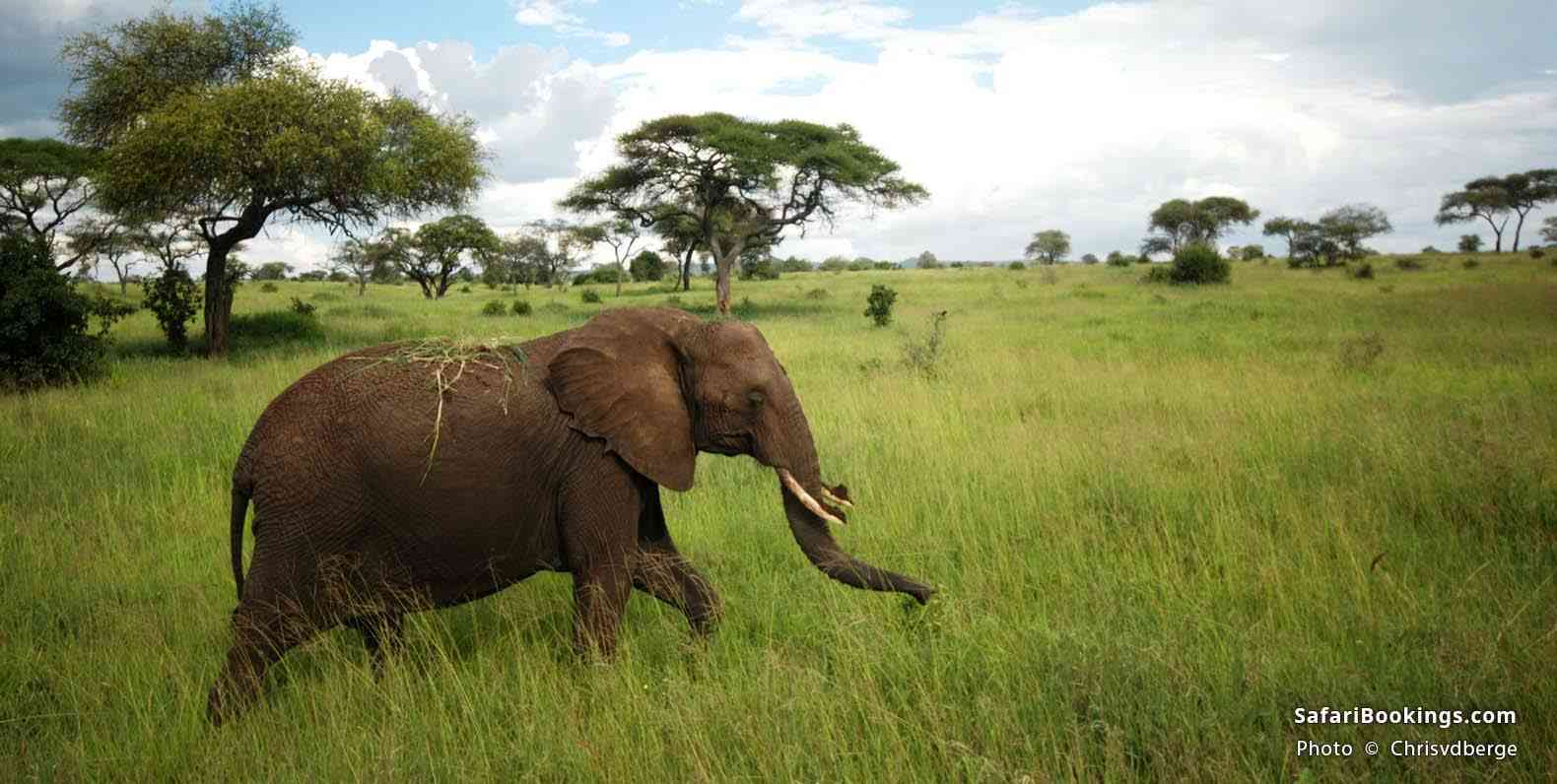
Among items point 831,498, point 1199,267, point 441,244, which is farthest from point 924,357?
point 441,244

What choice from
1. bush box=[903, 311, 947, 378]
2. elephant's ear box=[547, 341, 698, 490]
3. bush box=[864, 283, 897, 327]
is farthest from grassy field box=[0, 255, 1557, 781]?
bush box=[864, 283, 897, 327]

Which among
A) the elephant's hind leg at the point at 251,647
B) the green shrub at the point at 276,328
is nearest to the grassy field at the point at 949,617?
the elephant's hind leg at the point at 251,647

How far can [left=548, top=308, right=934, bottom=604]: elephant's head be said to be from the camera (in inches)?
143

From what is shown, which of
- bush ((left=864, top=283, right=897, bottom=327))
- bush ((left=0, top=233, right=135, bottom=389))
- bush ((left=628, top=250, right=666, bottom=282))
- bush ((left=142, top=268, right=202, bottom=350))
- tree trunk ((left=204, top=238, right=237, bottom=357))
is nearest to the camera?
bush ((left=0, top=233, right=135, bottom=389))

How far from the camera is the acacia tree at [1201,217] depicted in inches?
2163

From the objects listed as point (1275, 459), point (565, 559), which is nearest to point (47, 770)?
point (565, 559)

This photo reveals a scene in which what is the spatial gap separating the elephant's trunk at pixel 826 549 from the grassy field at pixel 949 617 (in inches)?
11.7

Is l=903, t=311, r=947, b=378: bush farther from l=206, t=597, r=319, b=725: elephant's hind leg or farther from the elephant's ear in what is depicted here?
l=206, t=597, r=319, b=725: elephant's hind leg

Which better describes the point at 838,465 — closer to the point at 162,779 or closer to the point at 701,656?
the point at 701,656

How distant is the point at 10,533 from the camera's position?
5.89 metres

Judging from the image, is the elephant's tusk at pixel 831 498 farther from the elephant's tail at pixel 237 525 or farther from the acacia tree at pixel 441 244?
the acacia tree at pixel 441 244

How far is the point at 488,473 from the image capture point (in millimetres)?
3629

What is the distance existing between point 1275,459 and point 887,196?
93.3ft

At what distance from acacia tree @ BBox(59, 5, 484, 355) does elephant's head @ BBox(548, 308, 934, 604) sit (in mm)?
14775
